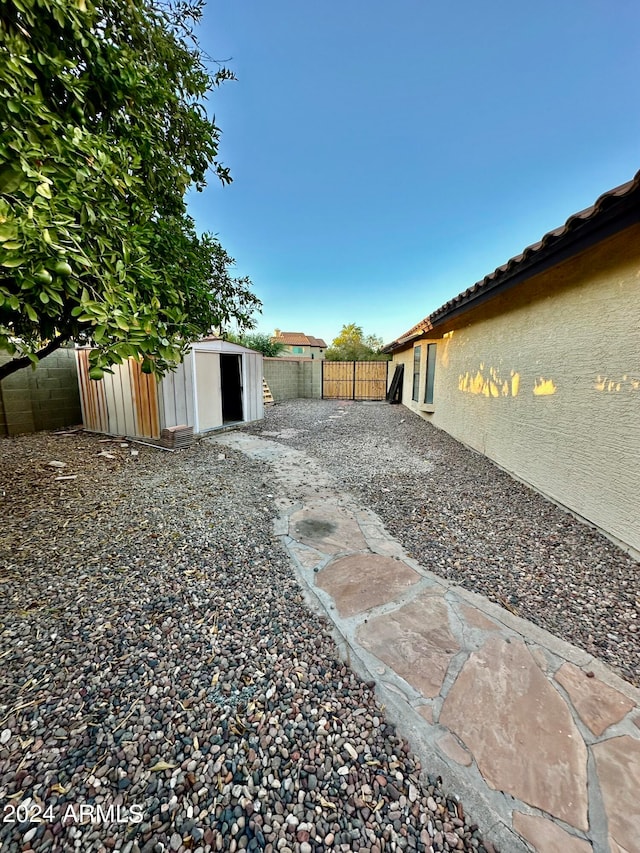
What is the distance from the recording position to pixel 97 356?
187 centimetres

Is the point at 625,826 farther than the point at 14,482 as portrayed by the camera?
No

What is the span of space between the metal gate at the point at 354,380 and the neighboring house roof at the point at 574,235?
38.7 ft

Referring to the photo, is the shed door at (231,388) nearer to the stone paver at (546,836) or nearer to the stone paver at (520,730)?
the stone paver at (520,730)

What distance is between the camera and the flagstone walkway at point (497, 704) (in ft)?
3.88

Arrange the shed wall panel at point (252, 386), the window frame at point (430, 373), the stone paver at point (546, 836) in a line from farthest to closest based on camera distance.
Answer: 1. the shed wall panel at point (252, 386)
2. the window frame at point (430, 373)
3. the stone paver at point (546, 836)

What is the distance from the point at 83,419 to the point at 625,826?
9.27m

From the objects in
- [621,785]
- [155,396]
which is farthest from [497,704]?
[155,396]

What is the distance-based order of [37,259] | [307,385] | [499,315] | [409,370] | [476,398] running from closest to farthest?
1. [37,259]
2. [499,315]
3. [476,398]
4. [409,370]
5. [307,385]

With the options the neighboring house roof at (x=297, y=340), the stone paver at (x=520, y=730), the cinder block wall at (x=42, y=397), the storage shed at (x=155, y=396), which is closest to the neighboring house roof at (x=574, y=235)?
the stone paver at (x=520, y=730)

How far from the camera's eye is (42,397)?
23.5ft

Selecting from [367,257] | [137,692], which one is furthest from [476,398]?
[367,257]

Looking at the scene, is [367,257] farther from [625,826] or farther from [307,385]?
[625,826]

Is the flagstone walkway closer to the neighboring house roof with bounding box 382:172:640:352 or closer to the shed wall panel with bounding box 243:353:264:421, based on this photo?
the neighboring house roof with bounding box 382:172:640:352

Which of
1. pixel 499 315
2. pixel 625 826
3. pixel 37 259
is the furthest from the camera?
pixel 499 315
